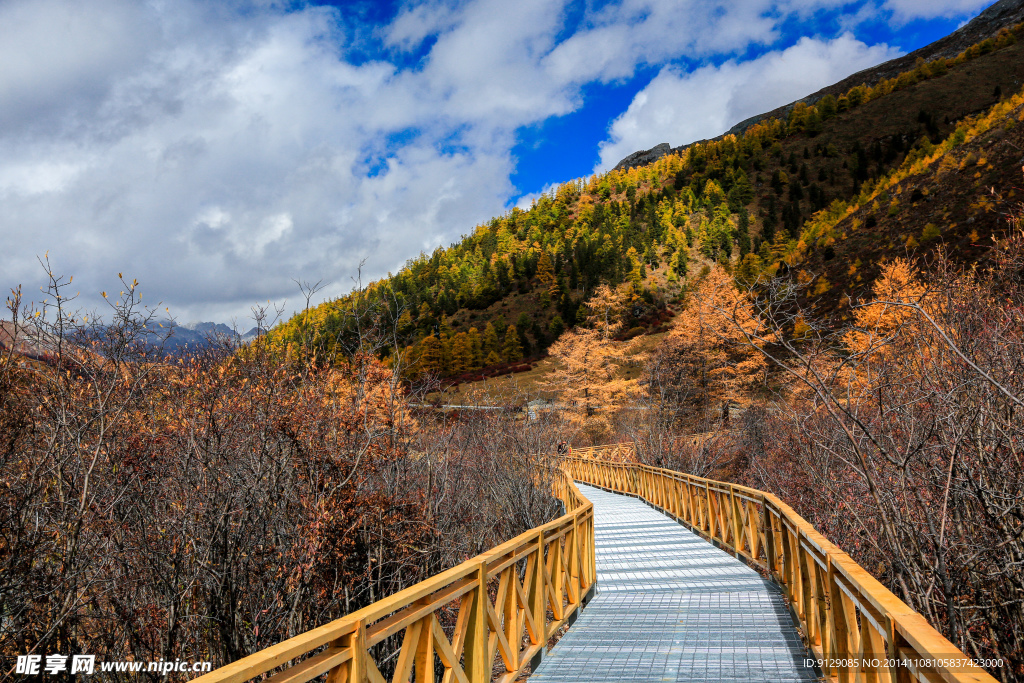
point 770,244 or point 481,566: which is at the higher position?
point 770,244

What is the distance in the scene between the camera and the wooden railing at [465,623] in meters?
2.29

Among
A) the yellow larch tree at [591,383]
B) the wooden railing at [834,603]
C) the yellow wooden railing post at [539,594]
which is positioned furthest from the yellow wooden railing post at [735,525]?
the yellow larch tree at [591,383]

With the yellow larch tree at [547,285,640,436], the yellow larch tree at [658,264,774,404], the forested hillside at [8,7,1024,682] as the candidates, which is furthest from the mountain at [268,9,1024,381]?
the forested hillside at [8,7,1024,682]

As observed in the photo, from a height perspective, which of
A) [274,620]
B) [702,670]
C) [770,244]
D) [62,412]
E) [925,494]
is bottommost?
[274,620]

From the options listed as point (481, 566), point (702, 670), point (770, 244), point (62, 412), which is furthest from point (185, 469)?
point (770, 244)

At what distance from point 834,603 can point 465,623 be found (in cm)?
250

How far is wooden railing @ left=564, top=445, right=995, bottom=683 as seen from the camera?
2215 mm

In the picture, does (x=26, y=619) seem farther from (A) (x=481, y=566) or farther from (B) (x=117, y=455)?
Result: (A) (x=481, y=566)

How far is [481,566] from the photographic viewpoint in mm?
4000

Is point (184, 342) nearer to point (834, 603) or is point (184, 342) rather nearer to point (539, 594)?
point (539, 594)

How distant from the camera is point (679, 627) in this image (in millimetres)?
5742

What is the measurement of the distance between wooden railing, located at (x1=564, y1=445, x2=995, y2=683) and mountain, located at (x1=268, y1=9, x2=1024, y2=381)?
43.8m

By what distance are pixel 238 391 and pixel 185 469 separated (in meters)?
2.50

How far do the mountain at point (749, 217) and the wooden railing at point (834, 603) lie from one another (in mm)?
43827
